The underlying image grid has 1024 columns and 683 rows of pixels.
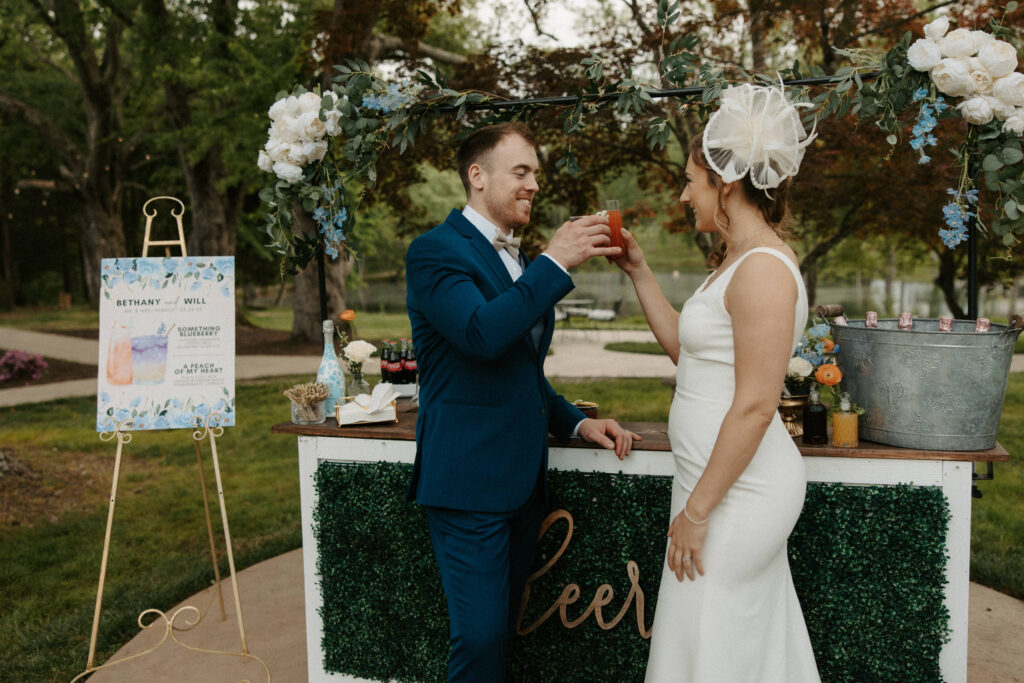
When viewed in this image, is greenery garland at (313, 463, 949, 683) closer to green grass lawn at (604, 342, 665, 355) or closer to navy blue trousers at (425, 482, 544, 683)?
navy blue trousers at (425, 482, 544, 683)

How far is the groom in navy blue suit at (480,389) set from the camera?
2.09 metres

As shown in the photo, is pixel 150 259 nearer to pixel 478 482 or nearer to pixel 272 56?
pixel 478 482

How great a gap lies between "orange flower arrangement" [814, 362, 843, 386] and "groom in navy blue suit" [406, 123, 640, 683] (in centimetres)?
82

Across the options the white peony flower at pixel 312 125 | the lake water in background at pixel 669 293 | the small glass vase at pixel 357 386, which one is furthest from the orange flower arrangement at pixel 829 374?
the lake water in background at pixel 669 293

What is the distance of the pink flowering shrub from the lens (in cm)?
1098

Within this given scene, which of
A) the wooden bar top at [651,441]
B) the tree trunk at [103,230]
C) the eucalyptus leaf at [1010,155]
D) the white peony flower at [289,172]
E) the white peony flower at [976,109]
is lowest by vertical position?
the wooden bar top at [651,441]

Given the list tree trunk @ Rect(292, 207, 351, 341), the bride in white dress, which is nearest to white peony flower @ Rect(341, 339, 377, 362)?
the bride in white dress

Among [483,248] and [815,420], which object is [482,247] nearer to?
[483,248]

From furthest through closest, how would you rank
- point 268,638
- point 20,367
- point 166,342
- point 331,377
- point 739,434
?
point 20,367 → point 268,638 → point 166,342 → point 331,377 → point 739,434

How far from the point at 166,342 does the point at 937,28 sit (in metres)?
3.18

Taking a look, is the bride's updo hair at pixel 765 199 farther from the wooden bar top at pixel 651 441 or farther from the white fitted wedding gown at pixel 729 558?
the wooden bar top at pixel 651 441

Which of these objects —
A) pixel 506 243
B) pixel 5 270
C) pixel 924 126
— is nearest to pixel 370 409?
pixel 506 243

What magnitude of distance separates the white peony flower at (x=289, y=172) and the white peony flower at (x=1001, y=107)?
2516 mm

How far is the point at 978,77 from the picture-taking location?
234cm
